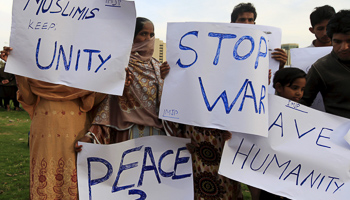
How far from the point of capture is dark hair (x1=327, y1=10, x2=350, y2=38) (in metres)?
2.16

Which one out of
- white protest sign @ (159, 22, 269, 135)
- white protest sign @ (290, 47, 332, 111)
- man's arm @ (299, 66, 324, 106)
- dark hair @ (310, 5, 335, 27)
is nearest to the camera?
white protest sign @ (159, 22, 269, 135)

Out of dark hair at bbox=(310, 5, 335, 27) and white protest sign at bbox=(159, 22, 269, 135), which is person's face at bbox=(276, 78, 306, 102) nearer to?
white protest sign at bbox=(159, 22, 269, 135)

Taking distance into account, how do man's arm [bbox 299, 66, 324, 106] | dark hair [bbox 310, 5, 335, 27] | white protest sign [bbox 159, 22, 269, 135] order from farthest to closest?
1. dark hair [bbox 310, 5, 335, 27]
2. man's arm [bbox 299, 66, 324, 106]
3. white protest sign [bbox 159, 22, 269, 135]

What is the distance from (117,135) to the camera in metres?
2.57

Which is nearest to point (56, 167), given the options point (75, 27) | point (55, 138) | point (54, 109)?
point (55, 138)

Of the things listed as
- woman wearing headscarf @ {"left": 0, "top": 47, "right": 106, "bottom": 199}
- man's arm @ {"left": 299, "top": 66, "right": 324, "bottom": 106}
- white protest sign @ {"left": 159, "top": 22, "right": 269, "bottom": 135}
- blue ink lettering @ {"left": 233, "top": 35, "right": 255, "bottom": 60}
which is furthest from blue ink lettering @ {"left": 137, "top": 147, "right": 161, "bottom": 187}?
man's arm @ {"left": 299, "top": 66, "right": 324, "bottom": 106}

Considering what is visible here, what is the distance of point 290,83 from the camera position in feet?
8.00

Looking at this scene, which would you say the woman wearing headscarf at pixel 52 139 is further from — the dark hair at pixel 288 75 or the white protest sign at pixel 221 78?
the dark hair at pixel 288 75

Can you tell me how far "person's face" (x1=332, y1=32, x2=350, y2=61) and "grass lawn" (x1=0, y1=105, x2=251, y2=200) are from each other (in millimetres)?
2630

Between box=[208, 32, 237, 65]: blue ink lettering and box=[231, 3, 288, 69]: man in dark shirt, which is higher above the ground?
box=[231, 3, 288, 69]: man in dark shirt

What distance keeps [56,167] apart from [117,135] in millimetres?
514

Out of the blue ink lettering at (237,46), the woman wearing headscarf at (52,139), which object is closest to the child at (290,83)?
the blue ink lettering at (237,46)

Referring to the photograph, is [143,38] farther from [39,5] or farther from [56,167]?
[56,167]

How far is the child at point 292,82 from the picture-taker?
2.42 m
